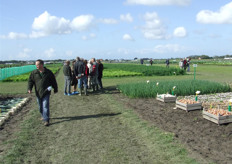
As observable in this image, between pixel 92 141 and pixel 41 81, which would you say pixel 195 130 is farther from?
pixel 41 81

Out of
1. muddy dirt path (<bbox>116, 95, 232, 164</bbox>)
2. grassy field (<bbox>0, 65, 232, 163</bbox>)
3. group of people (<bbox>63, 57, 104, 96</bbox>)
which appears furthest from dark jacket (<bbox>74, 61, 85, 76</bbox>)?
muddy dirt path (<bbox>116, 95, 232, 164</bbox>)

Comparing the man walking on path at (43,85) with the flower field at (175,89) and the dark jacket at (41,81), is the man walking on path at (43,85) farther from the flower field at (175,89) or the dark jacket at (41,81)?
the flower field at (175,89)

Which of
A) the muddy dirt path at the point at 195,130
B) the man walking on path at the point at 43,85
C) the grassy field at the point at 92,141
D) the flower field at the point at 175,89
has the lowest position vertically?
the grassy field at the point at 92,141

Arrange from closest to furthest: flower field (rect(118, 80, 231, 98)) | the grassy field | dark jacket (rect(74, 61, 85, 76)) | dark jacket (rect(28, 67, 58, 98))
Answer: the grassy field
dark jacket (rect(28, 67, 58, 98))
flower field (rect(118, 80, 231, 98))
dark jacket (rect(74, 61, 85, 76))

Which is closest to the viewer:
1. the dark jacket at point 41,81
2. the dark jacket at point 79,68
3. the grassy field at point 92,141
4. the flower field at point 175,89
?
the grassy field at point 92,141

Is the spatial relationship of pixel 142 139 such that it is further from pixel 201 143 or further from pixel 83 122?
pixel 83 122

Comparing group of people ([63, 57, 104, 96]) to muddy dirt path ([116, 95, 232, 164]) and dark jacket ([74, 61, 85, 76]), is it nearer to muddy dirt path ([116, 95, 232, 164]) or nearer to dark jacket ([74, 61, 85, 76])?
dark jacket ([74, 61, 85, 76])

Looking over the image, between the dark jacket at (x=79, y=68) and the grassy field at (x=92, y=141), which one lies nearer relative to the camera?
the grassy field at (x=92, y=141)

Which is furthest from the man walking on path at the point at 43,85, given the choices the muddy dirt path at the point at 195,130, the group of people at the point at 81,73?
the group of people at the point at 81,73

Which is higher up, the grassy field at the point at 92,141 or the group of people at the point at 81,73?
the group of people at the point at 81,73

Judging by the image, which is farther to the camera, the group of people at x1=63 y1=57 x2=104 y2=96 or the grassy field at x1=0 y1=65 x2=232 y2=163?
the group of people at x1=63 y1=57 x2=104 y2=96

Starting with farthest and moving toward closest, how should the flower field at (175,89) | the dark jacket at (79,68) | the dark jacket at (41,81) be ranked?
1. the dark jacket at (79,68)
2. the flower field at (175,89)
3. the dark jacket at (41,81)

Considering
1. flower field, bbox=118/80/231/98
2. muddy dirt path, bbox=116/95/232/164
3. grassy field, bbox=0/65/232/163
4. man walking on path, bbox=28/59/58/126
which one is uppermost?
man walking on path, bbox=28/59/58/126

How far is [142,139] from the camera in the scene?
18.1 ft
